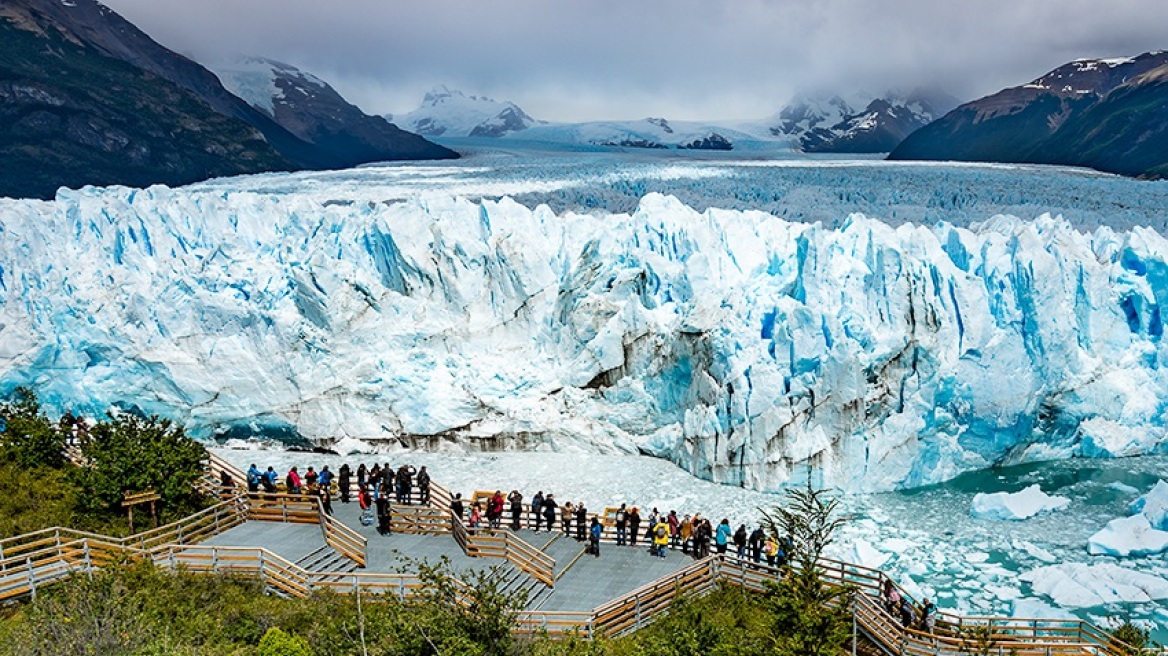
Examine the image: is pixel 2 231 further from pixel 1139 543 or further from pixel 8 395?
pixel 1139 543

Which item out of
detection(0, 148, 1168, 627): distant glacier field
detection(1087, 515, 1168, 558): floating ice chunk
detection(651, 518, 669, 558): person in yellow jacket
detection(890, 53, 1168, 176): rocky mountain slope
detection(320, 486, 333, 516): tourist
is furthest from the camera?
detection(890, 53, 1168, 176): rocky mountain slope

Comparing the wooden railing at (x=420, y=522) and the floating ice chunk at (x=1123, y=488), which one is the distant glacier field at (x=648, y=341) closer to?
the floating ice chunk at (x=1123, y=488)

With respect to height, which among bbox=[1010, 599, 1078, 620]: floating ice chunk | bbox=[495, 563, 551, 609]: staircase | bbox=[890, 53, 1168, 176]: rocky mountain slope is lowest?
bbox=[1010, 599, 1078, 620]: floating ice chunk

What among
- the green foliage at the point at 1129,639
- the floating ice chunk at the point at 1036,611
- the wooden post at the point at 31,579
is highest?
the wooden post at the point at 31,579

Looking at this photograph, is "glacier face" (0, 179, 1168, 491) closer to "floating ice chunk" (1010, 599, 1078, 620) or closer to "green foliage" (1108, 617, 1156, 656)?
"floating ice chunk" (1010, 599, 1078, 620)

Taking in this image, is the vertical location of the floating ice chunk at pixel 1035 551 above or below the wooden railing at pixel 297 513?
below

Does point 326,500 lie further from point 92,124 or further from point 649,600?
point 92,124

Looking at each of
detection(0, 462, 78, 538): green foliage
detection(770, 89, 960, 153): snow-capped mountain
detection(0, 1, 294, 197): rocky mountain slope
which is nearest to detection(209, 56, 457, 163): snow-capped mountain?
detection(0, 1, 294, 197): rocky mountain slope

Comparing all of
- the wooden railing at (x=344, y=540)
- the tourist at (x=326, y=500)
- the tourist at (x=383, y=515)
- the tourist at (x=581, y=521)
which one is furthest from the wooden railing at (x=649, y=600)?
the tourist at (x=326, y=500)
